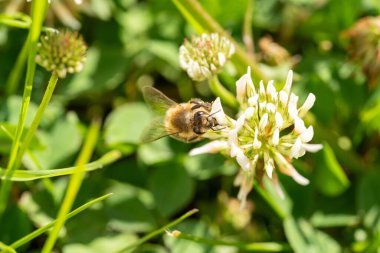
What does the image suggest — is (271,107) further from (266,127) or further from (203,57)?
(203,57)

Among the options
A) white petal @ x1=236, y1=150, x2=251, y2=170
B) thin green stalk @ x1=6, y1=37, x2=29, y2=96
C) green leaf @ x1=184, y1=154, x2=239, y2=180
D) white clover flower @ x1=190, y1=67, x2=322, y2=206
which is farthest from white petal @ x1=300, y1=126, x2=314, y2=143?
thin green stalk @ x1=6, y1=37, x2=29, y2=96

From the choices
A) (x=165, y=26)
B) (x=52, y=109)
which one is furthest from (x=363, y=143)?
(x=52, y=109)

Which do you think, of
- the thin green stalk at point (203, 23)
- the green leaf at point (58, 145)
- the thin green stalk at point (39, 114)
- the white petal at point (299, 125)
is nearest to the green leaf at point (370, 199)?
the thin green stalk at point (203, 23)

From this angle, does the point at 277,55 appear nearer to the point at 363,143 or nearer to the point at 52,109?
the point at 363,143

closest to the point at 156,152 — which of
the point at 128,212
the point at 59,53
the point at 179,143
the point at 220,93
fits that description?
the point at 179,143

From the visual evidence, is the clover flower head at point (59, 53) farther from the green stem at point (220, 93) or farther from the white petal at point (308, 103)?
the white petal at point (308, 103)
